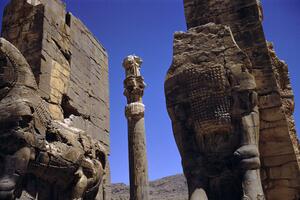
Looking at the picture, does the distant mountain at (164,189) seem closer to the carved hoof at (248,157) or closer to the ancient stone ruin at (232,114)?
the ancient stone ruin at (232,114)

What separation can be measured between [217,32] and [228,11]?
482 millimetres

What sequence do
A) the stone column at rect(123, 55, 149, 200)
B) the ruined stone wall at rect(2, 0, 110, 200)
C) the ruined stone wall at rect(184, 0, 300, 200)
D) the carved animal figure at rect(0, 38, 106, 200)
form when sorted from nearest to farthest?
the ruined stone wall at rect(184, 0, 300, 200) < the carved animal figure at rect(0, 38, 106, 200) < the ruined stone wall at rect(2, 0, 110, 200) < the stone column at rect(123, 55, 149, 200)

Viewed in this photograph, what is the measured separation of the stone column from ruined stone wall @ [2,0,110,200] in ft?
4.84

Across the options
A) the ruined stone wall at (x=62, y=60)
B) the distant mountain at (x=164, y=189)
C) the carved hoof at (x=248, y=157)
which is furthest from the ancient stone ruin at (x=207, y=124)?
the distant mountain at (x=164, y=189)

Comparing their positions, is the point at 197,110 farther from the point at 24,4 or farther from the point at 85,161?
the point at 24,4

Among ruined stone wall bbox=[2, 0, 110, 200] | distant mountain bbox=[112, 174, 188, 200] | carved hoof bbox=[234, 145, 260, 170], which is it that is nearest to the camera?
carved hoof bbox=[234, 145, 260, 170]

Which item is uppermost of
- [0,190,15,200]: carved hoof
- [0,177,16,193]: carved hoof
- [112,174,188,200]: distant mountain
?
[112,174,188,200]: distant mountain

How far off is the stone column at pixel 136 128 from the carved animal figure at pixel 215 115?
522cm

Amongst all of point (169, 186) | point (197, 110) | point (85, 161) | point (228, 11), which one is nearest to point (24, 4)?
point (85, 161)

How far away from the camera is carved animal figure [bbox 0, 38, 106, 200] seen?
138 inches

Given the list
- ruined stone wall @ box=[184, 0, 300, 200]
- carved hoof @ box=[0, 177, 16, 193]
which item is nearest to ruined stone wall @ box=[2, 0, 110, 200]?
carved hoof @ box=[0, 177, 16, 193]

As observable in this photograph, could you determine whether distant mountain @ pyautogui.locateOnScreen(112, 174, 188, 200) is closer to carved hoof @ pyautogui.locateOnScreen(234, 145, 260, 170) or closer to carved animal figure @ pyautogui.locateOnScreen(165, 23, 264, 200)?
carved animal figure @ pyautogui.locateOnScreen(165, 23, 264, 200)

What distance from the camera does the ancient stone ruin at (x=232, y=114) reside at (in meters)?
3.26

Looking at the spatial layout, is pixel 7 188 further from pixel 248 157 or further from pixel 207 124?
pixel 248 157
